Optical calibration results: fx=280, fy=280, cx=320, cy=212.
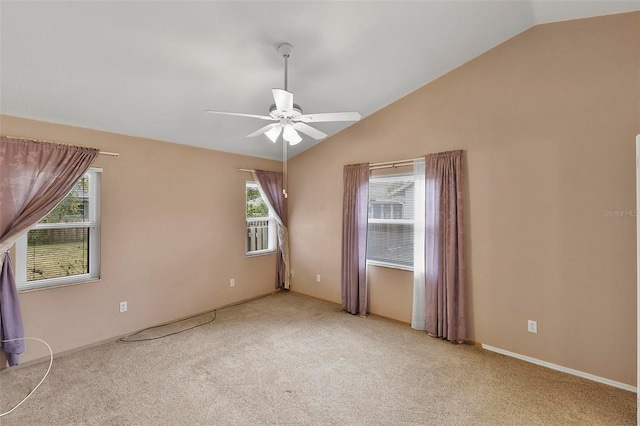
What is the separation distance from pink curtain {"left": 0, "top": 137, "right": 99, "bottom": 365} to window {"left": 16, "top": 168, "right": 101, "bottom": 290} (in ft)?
0.66

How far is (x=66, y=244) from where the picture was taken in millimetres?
2990

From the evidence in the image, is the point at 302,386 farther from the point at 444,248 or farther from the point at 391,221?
the point at 391,221

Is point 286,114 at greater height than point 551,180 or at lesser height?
greater

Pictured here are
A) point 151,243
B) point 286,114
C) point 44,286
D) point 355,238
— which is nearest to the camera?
point 286,114

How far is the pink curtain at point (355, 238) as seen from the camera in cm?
396

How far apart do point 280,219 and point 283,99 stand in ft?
9.91

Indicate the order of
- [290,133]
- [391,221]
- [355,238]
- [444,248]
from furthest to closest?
[355,238], [391,221], [444,248], [290,133]

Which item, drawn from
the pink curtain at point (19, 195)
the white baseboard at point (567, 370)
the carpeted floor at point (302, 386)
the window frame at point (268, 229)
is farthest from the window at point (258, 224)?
the white baseboard at point (567, 370)

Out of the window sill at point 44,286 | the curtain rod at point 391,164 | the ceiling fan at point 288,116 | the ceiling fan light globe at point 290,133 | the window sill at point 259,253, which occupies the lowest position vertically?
the window sill at point 44,286

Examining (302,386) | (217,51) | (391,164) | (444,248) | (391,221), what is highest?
(217,51)

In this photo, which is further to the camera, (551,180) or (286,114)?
(551,180)

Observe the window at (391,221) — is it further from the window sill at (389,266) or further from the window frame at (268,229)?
the window frame at (268,229)

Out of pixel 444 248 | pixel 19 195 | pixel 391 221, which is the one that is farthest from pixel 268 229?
pixel 19 195

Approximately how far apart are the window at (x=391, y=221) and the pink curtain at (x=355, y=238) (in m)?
0.13
